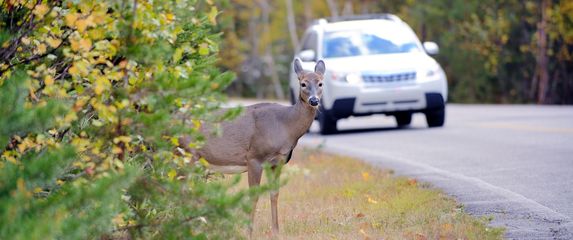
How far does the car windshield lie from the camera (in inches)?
909

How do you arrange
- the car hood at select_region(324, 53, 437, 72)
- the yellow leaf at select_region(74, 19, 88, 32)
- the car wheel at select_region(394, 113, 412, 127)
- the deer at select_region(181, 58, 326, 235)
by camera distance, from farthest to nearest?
the car wheel at select_region(394, 113, 412, 127) → the car hood at select_region(324, 53, 437, 72) → the deer at select_region(181, 58, 326, 235) → the yellow leaf at select_region(74, 19, 88, 32)

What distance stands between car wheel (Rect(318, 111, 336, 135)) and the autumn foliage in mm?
14630

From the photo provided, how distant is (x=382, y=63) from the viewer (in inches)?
882

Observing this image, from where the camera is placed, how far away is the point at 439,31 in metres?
47.8

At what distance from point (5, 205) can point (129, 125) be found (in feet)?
4.65

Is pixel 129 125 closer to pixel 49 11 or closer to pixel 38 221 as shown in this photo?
pixel 49 11

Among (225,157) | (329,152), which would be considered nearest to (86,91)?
(225,157)

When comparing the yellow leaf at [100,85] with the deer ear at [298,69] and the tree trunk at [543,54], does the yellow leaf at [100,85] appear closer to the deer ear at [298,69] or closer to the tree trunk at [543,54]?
the deer ear at [298,69]

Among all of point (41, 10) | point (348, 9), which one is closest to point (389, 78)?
point (41, 10)

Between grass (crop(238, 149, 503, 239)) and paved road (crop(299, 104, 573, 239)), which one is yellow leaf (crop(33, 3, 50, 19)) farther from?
paved road (crop(299, 104, 573, 239))

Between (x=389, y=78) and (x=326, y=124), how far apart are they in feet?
5.35

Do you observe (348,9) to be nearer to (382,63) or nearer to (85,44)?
(382,63)

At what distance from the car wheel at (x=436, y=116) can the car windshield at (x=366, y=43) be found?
4.19 ft

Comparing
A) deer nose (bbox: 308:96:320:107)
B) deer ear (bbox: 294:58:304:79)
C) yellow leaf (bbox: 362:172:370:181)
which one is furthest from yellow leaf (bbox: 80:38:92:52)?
yellow leaf (bbox: 362:172:370:181)
